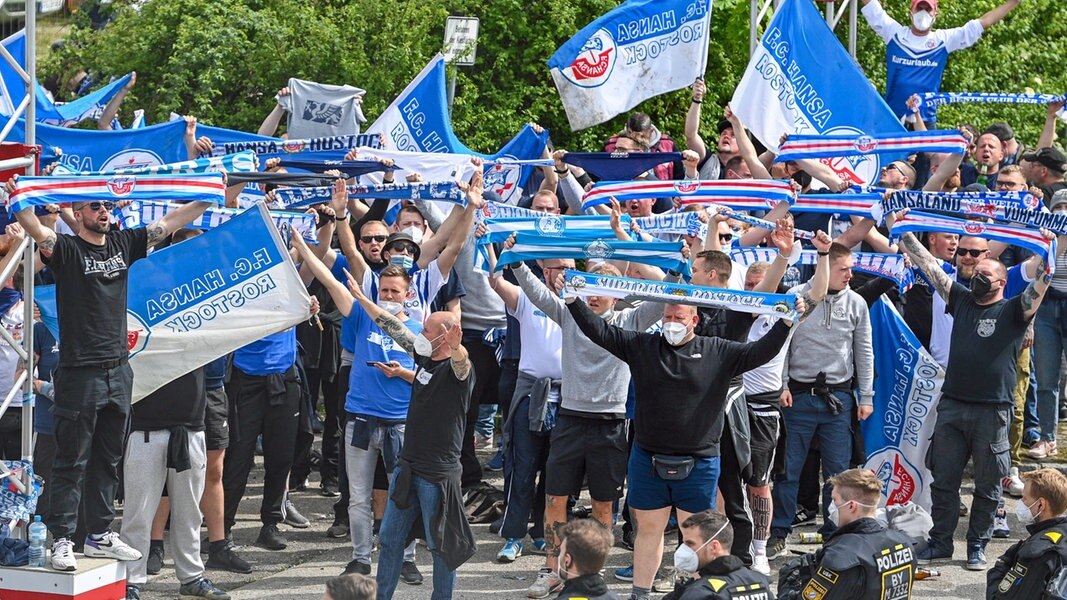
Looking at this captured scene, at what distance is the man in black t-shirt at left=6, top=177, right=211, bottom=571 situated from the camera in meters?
8.86

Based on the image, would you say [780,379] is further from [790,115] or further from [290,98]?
[290,98]

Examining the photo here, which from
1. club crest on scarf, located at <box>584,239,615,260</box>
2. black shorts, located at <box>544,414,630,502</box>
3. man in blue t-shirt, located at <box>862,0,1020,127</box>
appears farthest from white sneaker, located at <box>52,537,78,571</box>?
man in blue t-shirt, located at <box>862,0,1020,127</box>

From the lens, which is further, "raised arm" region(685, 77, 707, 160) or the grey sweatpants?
"raised arm" region(685, 77, 707, 160)

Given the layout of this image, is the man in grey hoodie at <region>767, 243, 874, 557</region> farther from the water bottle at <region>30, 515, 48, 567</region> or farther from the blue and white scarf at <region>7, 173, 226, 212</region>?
the water bottle at <region>30, 515, 48, 567</region>

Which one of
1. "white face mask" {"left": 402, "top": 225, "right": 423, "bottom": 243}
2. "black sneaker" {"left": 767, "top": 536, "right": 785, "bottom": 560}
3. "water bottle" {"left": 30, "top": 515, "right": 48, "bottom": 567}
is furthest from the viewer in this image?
"white face mask" {"left": 402, "top": 225, "right": 423, "bottom": 243}

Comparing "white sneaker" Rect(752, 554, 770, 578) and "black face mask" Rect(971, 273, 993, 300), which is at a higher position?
"black face mask" Rect(971, 273, 993, 300)

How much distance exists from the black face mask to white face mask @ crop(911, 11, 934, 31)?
13.2ft

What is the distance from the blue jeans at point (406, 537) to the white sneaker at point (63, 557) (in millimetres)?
1687

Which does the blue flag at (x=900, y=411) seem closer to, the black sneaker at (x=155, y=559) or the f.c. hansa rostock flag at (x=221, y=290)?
the f.c. hansa rostock flag at (x=221, y=290)

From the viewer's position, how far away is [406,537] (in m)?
8.91

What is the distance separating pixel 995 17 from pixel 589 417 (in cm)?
639

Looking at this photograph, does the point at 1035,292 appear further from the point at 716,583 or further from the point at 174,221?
the point at 174,221

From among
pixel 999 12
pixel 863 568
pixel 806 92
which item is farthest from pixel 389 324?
pixel 999 12

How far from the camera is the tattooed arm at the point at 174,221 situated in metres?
9.32
